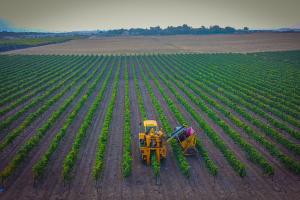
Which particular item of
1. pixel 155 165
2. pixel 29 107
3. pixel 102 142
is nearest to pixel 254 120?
pixel 155 165

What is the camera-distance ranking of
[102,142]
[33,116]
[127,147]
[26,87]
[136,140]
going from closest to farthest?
[127,147] → [102,142] → [136,140] → [33,116] → [26,87]

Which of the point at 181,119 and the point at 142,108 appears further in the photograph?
the point at 142,108

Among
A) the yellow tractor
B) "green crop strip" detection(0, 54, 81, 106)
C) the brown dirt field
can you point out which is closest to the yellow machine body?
the yellow tractor

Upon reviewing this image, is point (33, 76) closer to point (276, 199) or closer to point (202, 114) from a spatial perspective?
point (202, 114)

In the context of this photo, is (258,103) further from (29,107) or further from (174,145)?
(29,107)

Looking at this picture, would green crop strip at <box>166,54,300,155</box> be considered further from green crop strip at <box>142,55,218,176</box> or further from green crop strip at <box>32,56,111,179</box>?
green crop strip at <box>32,56,111,179</box>

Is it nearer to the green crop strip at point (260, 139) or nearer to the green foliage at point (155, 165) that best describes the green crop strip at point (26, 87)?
the green foliage at point (155, 165)

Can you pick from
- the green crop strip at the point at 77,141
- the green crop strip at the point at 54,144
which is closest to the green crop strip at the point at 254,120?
the green crop strip at the point at 77,141

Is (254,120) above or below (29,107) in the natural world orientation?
below

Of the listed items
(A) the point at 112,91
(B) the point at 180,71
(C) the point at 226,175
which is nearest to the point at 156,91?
(A) the point at 112,91
